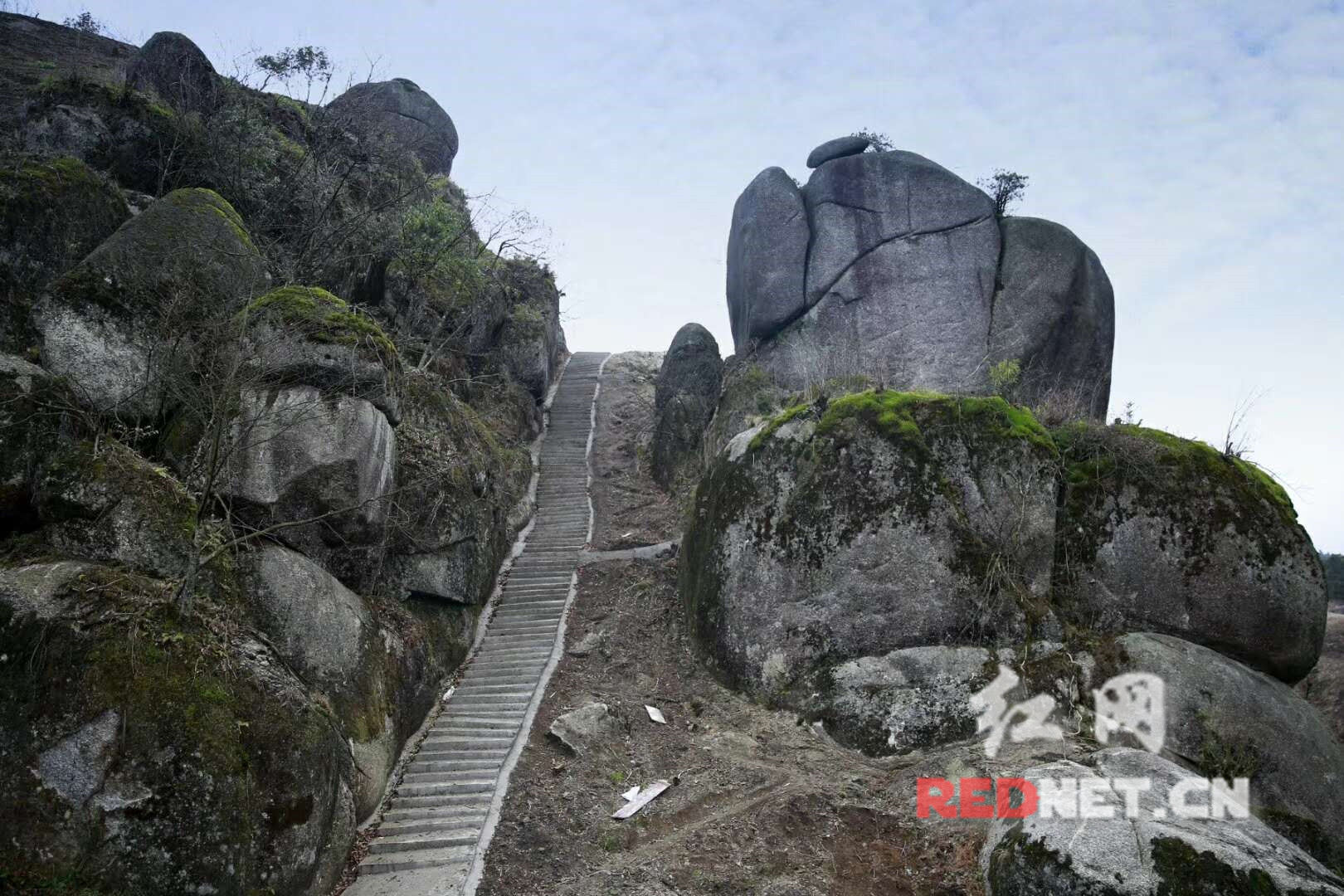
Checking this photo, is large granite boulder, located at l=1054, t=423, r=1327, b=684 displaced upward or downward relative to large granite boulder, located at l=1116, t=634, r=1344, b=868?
upward

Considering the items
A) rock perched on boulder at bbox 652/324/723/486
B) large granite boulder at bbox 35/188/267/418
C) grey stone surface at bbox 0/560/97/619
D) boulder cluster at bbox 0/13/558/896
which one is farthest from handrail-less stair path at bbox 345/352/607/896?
large granite boulder at bbox 35/188/267/418

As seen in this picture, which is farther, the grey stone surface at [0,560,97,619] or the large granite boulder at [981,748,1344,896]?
the grey stone surface at [0,560,97,619]

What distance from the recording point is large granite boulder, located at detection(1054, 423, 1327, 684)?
42.3 feet

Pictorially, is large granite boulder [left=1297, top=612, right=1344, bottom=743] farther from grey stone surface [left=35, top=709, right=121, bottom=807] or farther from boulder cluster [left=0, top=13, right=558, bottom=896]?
grey stone surface [left=35, top=709, right=121, bottom=807]

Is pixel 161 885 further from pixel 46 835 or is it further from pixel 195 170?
pixel 195 170

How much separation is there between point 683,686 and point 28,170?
43.2 feet

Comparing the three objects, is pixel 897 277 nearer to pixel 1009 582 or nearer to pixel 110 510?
pixel 1009 582

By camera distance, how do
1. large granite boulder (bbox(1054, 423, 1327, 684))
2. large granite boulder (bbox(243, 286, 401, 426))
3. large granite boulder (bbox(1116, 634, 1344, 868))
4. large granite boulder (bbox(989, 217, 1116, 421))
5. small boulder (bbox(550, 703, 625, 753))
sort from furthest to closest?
large granite boulder (bbox(989, 217, 1116, 421)) < large granite boulder (bbox(1054, 423, 1327, 684)) < small boulder (bbox(550, 703, 625, 753)) < large granite boulder (bbox(243, 286, 401, 426)) < large granite boulder (bbox(1116, 634, 1344, 868))

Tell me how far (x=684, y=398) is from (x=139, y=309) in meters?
15.8

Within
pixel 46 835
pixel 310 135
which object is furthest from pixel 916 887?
pixel 310 135

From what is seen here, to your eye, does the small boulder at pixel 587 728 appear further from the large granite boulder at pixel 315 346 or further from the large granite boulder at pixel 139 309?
the large granite boulder at pixel 139 309

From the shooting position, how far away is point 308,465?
11.8 metres

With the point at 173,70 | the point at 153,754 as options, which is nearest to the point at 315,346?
the point at 153,754

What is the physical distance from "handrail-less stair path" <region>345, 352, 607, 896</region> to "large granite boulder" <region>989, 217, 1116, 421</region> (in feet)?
41.5
